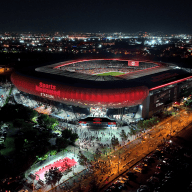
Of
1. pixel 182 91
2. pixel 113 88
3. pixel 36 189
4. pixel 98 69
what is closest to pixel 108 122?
pixel 113 88

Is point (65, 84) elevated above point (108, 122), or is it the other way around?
point (65, 84)

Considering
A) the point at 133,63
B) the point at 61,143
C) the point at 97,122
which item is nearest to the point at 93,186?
the point at 61,143

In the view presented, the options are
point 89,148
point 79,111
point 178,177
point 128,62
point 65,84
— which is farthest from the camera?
point 128,62

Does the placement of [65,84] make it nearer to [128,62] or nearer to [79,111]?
[79,111]

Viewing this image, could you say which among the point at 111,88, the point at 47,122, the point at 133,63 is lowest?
the point at 47,122

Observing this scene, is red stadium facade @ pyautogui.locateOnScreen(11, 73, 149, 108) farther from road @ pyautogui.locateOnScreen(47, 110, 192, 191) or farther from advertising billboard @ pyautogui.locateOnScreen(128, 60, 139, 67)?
advertising billboard @ pyautogui.locateOnScreen(128, 60, 139, 67)

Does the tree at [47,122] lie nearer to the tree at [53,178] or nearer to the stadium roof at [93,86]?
the stadium roof at [93,86]

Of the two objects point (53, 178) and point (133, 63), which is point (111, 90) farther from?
point (133, 63)

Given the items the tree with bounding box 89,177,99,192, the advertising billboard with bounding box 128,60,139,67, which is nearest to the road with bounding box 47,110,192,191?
the tree with bounding box 89,177,99,192
